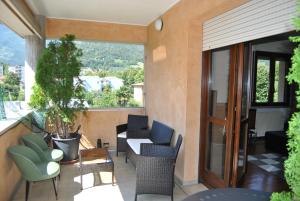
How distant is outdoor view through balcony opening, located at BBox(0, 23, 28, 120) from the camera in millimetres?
3555

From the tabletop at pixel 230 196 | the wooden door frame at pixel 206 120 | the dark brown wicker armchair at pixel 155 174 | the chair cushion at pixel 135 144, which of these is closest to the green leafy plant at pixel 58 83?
the chair cushion at pixel 135 144

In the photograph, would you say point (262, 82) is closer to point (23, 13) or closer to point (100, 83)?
point (100, 83)

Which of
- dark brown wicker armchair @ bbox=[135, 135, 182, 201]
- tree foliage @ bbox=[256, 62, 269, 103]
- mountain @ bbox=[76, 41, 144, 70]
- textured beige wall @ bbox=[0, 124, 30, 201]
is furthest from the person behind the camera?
tree foliage @ bbox=[256, 62, 269, 103]

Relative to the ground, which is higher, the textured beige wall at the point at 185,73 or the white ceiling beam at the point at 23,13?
the white ceiling beam at the point at 23,13

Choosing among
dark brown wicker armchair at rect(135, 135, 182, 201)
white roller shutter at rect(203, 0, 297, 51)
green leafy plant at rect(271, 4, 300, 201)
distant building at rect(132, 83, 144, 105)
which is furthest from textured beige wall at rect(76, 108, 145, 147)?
green leafy plant at rect(271, 4, 300, 201)

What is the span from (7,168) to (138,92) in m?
3.30

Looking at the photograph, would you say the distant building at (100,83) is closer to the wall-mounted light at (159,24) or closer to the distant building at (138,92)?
the distant building at (138,92)

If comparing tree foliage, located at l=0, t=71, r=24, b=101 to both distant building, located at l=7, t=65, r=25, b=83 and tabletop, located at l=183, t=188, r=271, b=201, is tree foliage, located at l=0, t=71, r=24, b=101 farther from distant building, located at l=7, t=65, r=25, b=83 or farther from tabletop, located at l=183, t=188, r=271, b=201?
tabletop, located at l=183, t=188, r=271, b=201

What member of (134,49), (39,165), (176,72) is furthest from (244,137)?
(134,49)

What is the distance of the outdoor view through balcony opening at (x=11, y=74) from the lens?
3.55 metres

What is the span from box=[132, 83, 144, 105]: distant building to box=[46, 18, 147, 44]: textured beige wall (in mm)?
1032

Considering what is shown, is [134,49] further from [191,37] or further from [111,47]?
[191,37]

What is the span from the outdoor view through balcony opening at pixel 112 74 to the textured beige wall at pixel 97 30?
0.79ft

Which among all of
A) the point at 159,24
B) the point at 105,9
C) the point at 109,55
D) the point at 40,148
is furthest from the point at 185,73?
the point at 109,55
